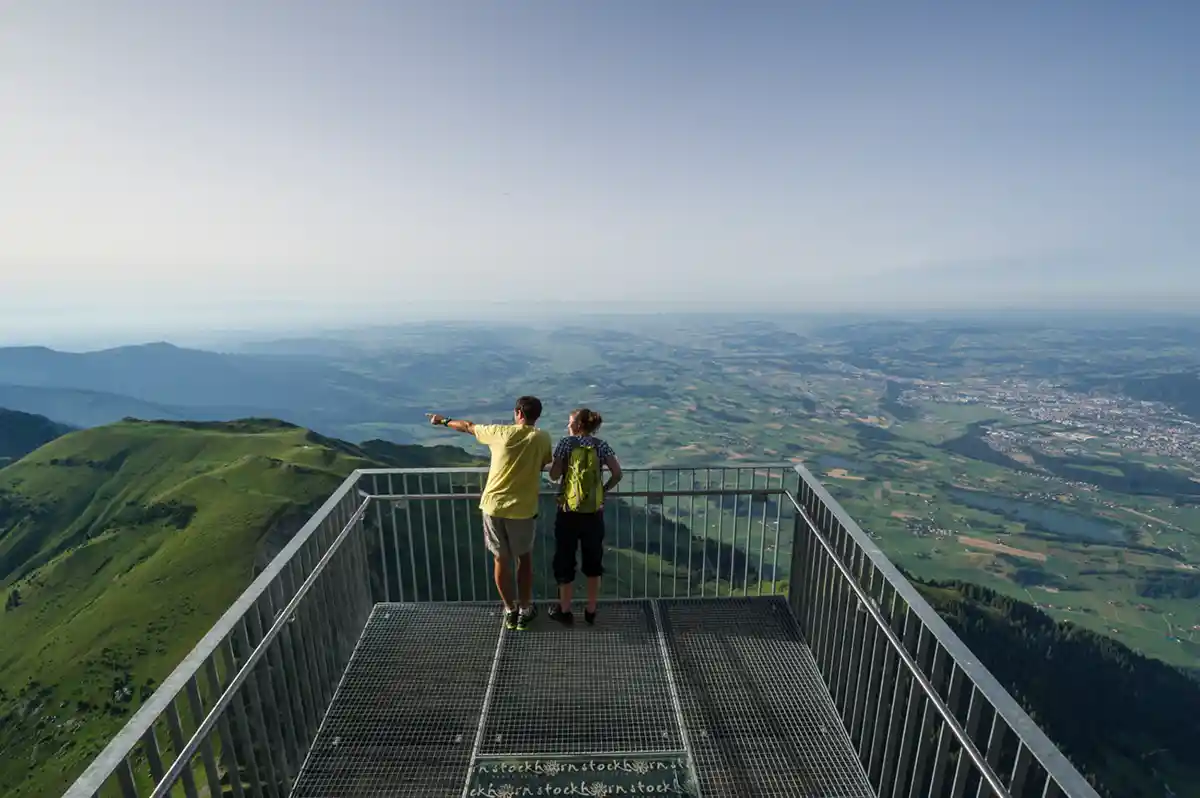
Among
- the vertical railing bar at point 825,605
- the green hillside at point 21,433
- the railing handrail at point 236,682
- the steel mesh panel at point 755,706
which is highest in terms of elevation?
the railing handrail at point 236,682

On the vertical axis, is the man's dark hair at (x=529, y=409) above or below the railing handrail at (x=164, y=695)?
above

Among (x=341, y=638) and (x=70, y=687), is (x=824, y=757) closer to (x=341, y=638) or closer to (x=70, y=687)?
(x=341, y=638)

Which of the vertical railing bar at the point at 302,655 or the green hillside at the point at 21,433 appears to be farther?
the green hillside at the point at 21,433

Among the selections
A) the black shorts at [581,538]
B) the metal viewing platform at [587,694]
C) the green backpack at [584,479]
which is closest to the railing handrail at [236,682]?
the metal viewing platform at [587,694]

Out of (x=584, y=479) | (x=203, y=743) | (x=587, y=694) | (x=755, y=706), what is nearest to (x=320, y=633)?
(x=203, y=743)

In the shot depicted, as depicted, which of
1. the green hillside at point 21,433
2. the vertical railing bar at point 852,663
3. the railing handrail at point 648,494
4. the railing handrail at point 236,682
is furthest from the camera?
the green hillside at point 21,433

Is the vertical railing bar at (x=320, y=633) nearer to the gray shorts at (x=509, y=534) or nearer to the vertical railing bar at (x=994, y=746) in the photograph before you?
the gray shorts at (x=509, y=534)

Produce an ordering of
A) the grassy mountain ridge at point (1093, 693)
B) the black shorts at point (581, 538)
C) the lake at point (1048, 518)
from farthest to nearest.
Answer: the lake at point (1048, 518), the grassy mountain ridge at point (1093, 693), the black shorts at point (581, 538)
